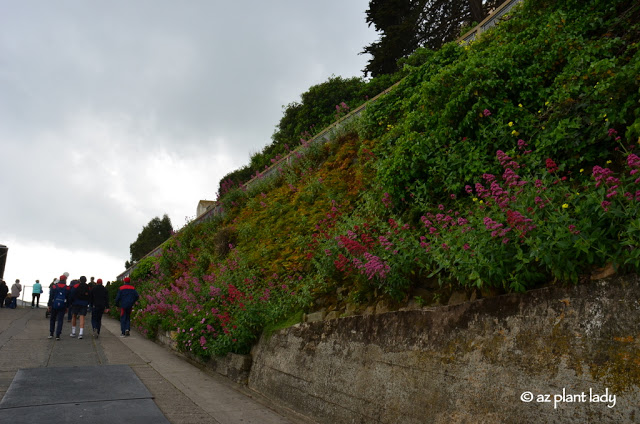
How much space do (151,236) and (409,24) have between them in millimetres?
44458

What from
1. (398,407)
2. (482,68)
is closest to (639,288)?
(398,407)

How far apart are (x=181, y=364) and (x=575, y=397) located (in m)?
8.06

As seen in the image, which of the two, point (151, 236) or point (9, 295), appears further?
point (151, 236)

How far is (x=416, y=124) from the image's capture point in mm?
6723

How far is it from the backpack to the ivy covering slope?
386 cm

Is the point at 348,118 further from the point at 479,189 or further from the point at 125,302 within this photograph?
the point at 125,302

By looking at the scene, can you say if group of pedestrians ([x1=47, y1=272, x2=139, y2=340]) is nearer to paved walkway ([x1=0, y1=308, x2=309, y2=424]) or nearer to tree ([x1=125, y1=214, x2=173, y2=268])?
paved walkway ([x1=0, y1=308, x2=309, y2=424])

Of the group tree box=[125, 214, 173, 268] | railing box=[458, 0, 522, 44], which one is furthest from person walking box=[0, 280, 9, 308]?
tree box=[125, 214, 173, 268]

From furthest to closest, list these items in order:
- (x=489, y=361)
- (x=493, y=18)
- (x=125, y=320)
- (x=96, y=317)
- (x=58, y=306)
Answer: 1. (x=125, y=320)
2. (x=96, y=317)
3. (x=58, y=306)
4. (x=493, y=18)
5. (x=489, y=361)

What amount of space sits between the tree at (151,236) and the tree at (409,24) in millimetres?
39236

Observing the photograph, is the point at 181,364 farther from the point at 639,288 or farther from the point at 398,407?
the point at 639,288

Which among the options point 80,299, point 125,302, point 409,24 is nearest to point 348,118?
point 125,302

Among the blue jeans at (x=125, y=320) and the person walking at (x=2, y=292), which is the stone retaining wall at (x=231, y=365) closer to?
the blue jeans at (x=125, y=320)

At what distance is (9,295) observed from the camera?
24.7 m
